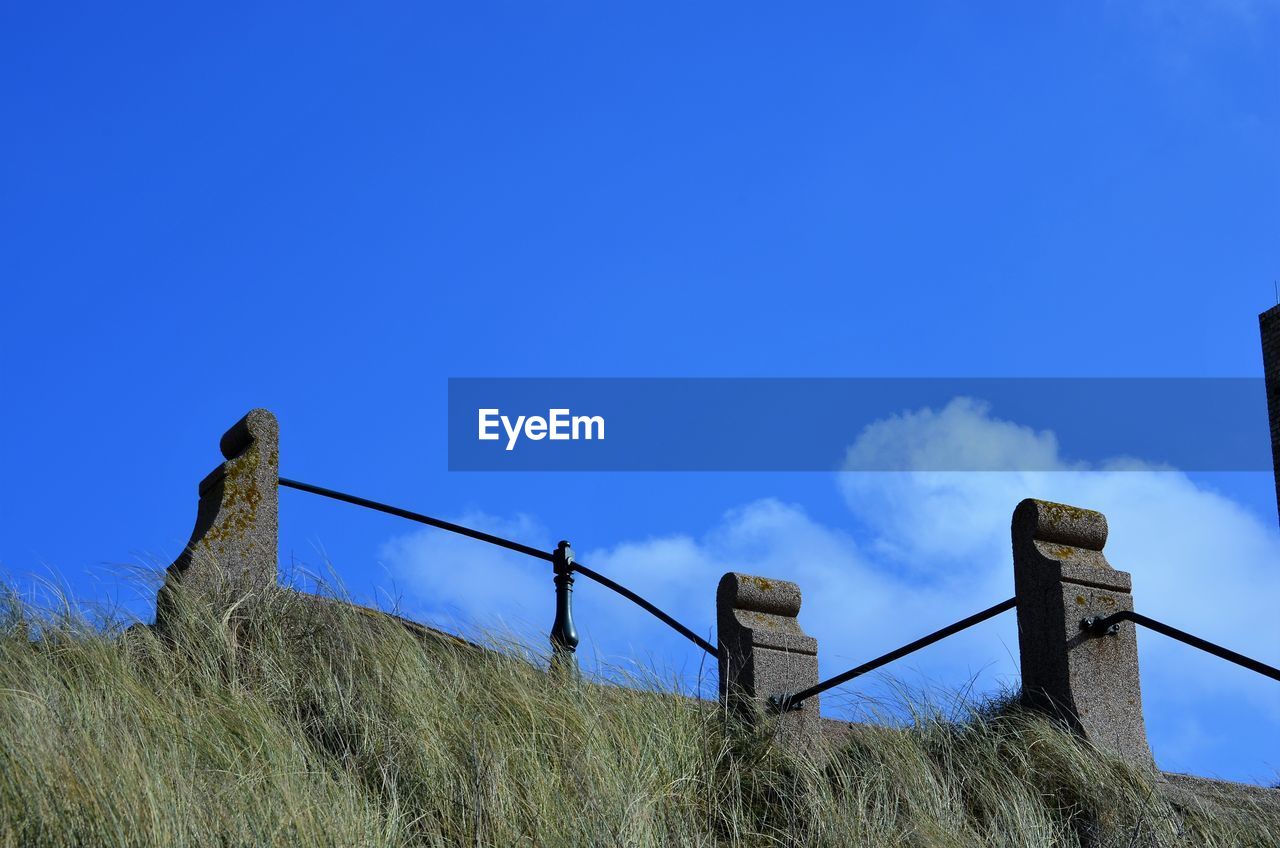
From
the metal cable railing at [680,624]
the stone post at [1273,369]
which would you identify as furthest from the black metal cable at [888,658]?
the stone post at [1273,369]

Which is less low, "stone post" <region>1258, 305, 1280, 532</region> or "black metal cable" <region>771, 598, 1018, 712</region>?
"stone post" <region>1258, 305, 1280, 532</region>

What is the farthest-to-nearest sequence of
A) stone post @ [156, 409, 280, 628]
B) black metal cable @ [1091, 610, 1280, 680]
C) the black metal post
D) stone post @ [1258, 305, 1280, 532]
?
stone post @ [1258, 305, 1280, 532] → the black metal post → stone post @ [156, 409, 280, 628] → black metal cable @ [1091, 610, 1280, 680]

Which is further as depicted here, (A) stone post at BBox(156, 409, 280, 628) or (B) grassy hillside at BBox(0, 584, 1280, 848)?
(A) stone post at BBox(156, 409, 280, 628)

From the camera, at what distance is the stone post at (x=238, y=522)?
33.2 ft

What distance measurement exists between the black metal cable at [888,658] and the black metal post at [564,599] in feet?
5.35

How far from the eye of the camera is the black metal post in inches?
435

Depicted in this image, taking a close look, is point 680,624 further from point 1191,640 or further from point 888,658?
point 1191,640

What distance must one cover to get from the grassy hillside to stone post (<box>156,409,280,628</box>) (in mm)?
433

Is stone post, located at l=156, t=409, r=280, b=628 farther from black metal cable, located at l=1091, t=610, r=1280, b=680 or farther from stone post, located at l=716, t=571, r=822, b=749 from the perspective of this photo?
black metal cable, located at l=1091, t=610, r=1280, b=680

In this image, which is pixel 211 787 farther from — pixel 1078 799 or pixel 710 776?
pixel 1078 799

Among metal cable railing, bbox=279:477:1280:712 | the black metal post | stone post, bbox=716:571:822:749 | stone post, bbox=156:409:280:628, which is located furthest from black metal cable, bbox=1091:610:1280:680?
stone post, bbox=156:409:280:628

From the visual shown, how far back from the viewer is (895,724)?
374 inches

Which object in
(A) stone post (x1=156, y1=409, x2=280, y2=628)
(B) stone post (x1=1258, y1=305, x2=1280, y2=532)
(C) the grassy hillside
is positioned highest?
(B) stone post (x1=1258, y1=305, x2=1280, y2=532)

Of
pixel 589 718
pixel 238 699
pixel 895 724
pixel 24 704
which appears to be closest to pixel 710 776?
pixel 589 718
